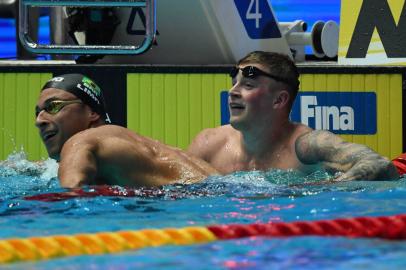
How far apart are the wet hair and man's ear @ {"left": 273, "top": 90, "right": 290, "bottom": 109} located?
33 mm

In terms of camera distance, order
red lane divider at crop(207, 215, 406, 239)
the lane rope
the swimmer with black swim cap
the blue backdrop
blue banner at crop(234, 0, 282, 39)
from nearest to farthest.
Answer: the lane rope < red lane divider at crop(207, 215, 406, 239) < the swimmer with black swim cap < blue banner at crop(234, 0, 282, 39) < the blue backdrop

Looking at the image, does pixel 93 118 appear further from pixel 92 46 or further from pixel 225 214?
pixel 92 46

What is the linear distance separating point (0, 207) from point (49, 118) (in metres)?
0.73

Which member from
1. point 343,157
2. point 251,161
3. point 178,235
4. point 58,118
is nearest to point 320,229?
point 178,235

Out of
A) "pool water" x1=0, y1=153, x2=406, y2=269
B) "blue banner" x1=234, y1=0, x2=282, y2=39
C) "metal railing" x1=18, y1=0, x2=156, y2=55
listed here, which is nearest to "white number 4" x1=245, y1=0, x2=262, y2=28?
"blue banner" x1=234, y1=0, x2=282, y2=39

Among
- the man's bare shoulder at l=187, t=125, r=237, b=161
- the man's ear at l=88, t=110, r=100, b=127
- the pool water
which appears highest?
the man's ear at l=88, t=110, r=100, b=127

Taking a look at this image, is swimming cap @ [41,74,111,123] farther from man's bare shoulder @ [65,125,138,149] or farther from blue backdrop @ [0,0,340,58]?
blue backdrop @ [0,0,340,58]

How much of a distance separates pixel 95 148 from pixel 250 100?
1.14 m

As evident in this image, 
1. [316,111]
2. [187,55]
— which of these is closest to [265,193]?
[316,111]

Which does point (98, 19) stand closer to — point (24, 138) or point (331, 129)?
point (24, 138)

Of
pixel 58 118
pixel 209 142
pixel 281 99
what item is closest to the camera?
pixel 58 118

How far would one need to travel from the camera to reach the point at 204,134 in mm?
5832

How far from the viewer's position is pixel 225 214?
4188 mm

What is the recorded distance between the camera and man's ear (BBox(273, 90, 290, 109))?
554 cm
